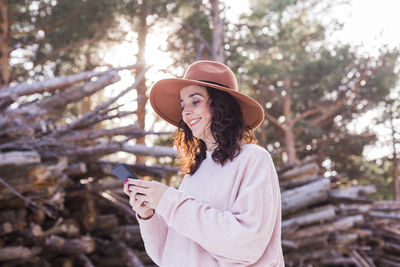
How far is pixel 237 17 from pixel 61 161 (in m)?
11.0

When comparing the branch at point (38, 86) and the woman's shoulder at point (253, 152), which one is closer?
the woman's shoulder at point (253, 152)

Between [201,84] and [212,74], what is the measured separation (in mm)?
89

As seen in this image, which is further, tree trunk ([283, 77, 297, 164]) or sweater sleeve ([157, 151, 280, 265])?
tree trunk ([283, 77, 297, 164])

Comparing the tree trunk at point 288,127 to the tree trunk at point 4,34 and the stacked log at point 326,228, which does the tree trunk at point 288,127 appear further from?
the tree trunk at point 4,34

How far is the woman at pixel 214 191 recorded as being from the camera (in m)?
1.72

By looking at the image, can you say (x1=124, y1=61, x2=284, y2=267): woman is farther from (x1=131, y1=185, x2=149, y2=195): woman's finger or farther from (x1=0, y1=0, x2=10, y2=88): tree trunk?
(x1=0, y1=0, x2=10, y2=88): tree trunk

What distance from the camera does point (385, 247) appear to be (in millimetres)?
8828

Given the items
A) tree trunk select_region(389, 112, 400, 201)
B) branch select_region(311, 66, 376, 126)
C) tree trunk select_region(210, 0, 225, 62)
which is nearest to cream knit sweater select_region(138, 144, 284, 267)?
tree trunk select_region(210, 0, 225, 62)

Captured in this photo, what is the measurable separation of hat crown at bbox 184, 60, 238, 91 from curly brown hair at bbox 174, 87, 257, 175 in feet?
0.25

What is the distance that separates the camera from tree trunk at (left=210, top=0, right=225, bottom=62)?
10.9 meters

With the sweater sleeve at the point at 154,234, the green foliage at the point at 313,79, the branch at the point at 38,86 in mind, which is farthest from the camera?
the green foliage at the point at 313,79

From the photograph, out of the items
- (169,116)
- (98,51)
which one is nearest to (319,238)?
(169,116)

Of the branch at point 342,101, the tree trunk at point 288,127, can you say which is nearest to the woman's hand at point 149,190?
the branch at point 342,101

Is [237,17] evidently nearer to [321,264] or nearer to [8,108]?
[321,264]
